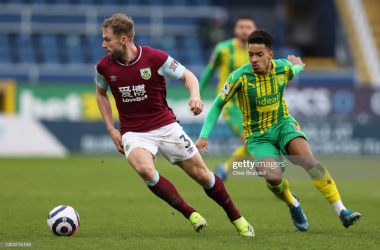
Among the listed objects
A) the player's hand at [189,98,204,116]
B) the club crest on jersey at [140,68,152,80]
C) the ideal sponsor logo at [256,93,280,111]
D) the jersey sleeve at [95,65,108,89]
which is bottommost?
the ideal sponsor logo at [256,93,280,111]

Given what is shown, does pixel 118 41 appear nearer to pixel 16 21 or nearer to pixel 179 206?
pixel 179 206

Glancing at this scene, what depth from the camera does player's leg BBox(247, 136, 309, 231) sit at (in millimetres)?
4988

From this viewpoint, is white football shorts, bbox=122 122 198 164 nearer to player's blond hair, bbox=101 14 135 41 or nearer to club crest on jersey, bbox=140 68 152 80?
club crest on jersey, bbox=140 68 152 80

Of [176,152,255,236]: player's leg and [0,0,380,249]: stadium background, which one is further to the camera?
[0,0,380,249]: stadium background

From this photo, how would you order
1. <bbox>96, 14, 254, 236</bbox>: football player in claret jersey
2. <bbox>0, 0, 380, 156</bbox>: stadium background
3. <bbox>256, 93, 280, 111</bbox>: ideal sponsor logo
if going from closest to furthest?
<bbox>96, 14, 254, 236</bbox>: football player in claret jersey < <bbox>256, 93, 280, 111</bbox>: ideal sponsor logo < <bbox>0, 0, 380, 156</bbox>: stadium background

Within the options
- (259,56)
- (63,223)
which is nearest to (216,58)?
(259,56)

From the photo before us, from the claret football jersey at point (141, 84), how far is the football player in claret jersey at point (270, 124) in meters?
0.50

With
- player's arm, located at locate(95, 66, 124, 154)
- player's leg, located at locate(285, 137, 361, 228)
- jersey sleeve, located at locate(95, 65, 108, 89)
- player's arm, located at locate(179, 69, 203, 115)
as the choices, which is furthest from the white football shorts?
player's leg, located at locate(285, 137, 361, 228)

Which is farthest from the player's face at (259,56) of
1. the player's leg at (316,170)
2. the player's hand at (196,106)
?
the player's hand at (196,106)

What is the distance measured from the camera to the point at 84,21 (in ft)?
64.4

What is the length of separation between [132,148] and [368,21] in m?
19.0

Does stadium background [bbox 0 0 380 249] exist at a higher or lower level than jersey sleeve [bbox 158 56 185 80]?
lower

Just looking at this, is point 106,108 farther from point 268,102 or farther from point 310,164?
point 310,164

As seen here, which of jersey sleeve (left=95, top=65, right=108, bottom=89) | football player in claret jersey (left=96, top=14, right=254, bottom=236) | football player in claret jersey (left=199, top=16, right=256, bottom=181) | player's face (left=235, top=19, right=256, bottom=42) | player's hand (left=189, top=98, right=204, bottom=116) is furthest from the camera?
football player in claret jersey (left=199, top=16, right=256, bottom=181)
